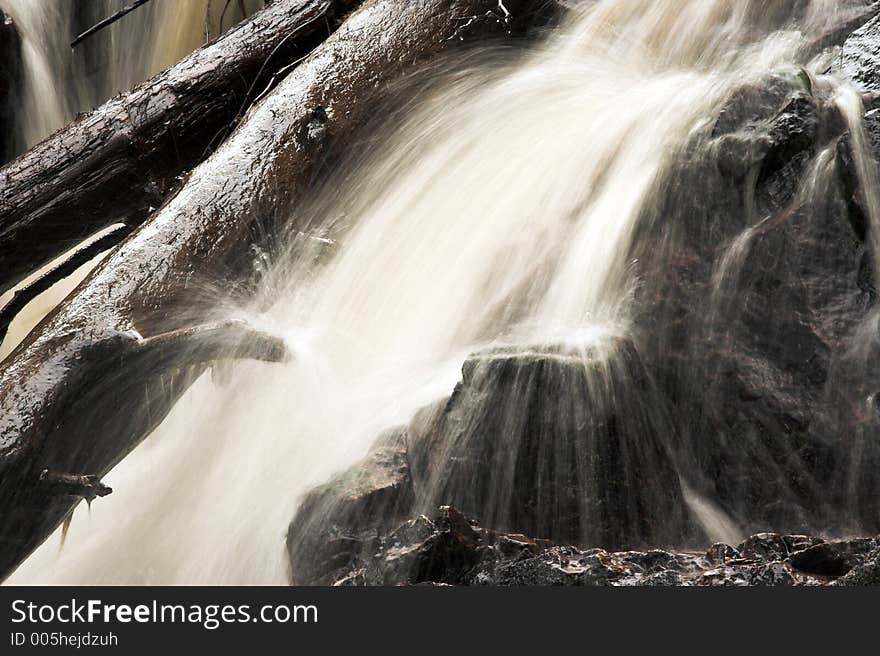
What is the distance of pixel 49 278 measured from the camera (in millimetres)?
4422

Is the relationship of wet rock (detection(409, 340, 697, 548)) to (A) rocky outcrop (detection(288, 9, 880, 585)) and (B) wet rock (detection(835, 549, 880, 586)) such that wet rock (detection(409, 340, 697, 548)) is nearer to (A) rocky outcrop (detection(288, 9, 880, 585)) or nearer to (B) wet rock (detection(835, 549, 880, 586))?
(A) rocky outcrop (detection(288, 9, 880, 585))

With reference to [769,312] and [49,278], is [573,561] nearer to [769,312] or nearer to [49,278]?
[769,312]

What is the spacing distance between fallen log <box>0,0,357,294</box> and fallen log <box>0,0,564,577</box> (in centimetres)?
55

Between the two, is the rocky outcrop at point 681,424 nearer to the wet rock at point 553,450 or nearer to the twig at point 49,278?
the wet rock at point 553,450

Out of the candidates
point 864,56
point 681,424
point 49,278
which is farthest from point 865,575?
point 49,278

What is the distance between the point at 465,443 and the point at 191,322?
3.45 ft

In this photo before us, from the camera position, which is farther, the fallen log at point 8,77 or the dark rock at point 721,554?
the fallen log at point 8,77

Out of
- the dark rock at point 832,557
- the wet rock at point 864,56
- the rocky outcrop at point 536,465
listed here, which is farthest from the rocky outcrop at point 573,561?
the wet rock at point 864,56

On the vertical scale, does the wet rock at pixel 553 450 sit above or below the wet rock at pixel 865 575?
above

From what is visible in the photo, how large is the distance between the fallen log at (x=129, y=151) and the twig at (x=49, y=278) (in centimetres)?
6

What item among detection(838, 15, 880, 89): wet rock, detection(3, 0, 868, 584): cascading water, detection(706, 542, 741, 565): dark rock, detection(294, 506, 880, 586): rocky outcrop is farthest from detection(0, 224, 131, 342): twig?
detection(838, 15, 880, 89): wet rock

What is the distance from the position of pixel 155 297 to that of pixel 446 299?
1078 mm

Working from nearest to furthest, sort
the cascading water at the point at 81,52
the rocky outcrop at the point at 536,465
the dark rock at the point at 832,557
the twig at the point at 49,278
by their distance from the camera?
the dark rock at the point at 832,557, the rocky outcrop at the point at 536,465, the twig at the point at 49,278, the cascading water at the point at 81,52

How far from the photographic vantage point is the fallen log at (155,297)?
313 cm
